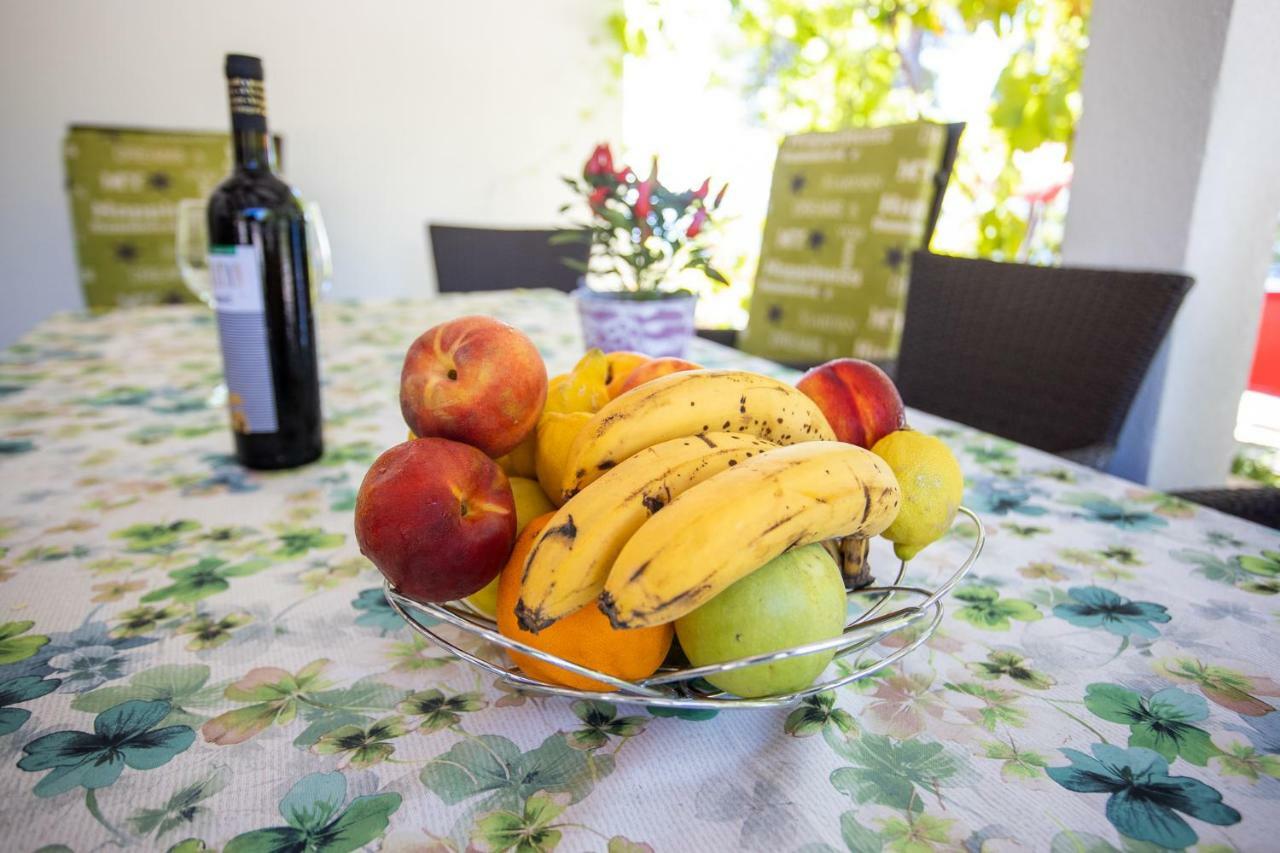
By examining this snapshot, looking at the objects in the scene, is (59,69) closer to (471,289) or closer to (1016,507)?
(471,289)

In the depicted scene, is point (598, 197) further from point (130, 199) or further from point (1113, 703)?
point (130, 199)

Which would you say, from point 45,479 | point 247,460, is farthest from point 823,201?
point 45,479

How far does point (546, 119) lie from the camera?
2.96 m

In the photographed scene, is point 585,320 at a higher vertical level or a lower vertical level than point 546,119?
lower

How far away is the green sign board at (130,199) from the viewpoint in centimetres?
214

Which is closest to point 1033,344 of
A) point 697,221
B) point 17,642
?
point 697,221

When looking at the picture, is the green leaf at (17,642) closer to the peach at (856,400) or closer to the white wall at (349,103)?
the peach at (856,400)

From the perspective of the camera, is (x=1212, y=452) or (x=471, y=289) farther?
(x=471, y=289)

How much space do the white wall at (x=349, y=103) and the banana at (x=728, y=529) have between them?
2439 mm

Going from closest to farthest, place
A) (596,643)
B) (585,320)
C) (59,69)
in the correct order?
(596,643) → (585,320) → (59,69)

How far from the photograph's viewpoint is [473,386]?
414 mm

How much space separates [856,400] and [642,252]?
504mm

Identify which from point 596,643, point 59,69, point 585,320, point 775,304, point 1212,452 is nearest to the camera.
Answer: point 596,643

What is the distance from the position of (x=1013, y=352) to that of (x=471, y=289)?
4.54ft
